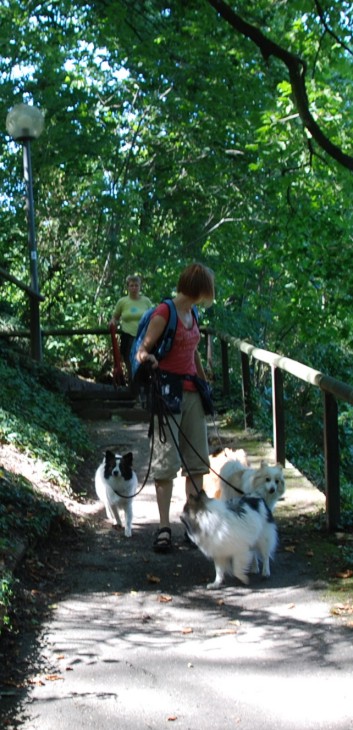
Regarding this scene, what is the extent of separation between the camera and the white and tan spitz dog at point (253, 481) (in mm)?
6133

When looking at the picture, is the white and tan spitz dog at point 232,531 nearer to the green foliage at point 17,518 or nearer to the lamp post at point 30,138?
the green foliage at point 17,518

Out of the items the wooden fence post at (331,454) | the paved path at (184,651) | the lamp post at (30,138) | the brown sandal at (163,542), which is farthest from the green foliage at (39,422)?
the wooden fence post at (331,454)

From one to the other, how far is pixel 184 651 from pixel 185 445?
6.97 ft

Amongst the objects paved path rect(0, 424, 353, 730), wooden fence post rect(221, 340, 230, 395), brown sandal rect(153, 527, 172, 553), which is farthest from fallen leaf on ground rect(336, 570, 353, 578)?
wooden fence post rect(221, 340, 230, 395)

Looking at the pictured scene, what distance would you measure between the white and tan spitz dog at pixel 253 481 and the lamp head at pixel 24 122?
7466 millimetres

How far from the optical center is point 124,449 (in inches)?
396

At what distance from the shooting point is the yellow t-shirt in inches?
490

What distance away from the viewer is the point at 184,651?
442 centimetres

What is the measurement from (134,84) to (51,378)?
7377 mm

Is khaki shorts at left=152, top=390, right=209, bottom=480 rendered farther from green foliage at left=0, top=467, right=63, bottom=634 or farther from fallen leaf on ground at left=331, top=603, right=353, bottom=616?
fallen leaf on ground at left=331, top=603, right=353, bottom=616

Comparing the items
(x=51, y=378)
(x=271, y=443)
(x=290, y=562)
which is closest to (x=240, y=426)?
(x=271, y=443)

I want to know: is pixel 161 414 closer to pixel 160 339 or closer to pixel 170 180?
pixel 160 339

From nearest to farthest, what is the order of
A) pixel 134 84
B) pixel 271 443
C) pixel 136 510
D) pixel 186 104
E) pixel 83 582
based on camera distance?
pixel 83 582 < pixel 136 510 < pixel 271 443 < pixel 186 104 < pixel 134 84

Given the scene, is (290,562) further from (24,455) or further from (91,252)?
(91,252)
